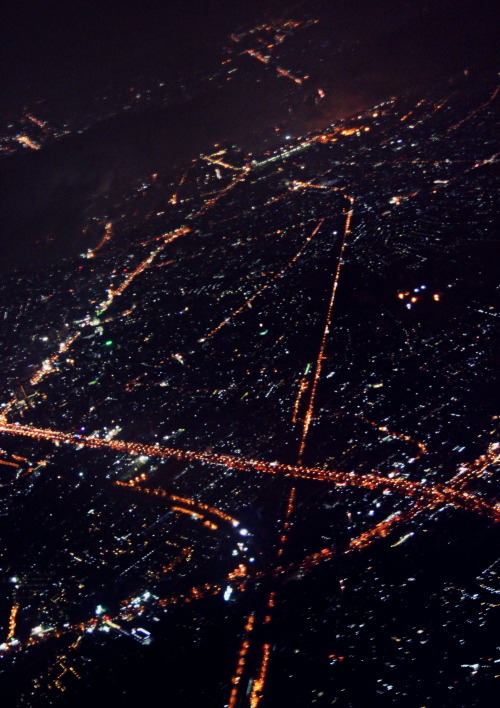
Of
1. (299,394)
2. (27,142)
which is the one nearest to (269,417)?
(299,394)

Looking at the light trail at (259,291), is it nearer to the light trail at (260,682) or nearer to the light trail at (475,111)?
the light trail at (475,111)

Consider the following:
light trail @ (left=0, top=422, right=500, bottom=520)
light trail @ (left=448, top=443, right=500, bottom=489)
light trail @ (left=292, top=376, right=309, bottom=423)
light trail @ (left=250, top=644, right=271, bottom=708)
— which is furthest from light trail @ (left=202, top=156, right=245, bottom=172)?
light trail @ (left=250, top=644, right=271, bottom=708)

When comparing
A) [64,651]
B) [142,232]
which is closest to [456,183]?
[142,232]

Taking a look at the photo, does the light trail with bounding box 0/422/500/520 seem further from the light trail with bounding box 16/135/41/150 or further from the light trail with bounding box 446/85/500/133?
the light trail with bounding box 16/135/41/150

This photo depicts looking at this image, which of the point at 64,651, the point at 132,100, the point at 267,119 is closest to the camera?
the point at 64,651

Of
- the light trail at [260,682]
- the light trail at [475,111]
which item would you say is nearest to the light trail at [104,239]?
the light trail at [475,111]

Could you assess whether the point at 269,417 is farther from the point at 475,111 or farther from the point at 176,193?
the point at 475,111

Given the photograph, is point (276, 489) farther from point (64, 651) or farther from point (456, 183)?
point (456, 183)

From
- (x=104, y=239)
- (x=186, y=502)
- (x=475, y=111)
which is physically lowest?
(x=186, y=502)
